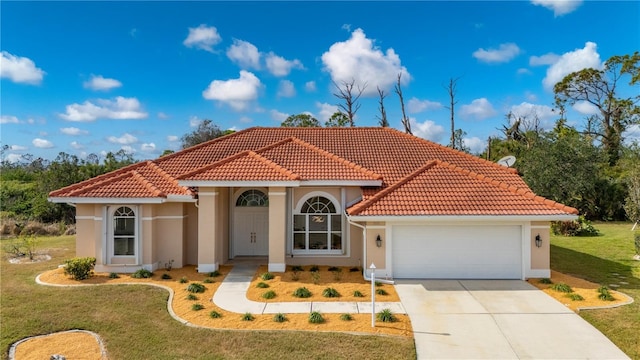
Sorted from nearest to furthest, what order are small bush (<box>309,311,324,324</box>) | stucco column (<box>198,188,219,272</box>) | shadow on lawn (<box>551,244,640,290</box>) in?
small bush (<box>309,311,324,324</box>) < shadow on lawn (<box>551,244,640,290</box>) < stucco column (<box>198,188,219,272</box>)

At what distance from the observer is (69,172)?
1324 inches

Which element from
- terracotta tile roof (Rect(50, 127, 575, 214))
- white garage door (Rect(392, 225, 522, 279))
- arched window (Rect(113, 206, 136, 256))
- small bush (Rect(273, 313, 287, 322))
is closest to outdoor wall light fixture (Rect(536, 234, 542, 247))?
white garage door (Rect(392, 225, 522, 279))

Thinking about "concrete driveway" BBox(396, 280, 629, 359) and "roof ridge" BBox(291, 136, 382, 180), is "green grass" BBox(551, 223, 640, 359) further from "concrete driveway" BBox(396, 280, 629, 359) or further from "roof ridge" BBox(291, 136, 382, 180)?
"roof ridge" BBox(291, 136, 382, 180)

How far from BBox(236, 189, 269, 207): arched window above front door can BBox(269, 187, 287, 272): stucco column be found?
9.04 ft

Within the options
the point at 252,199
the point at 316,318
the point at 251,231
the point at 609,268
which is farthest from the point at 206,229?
the point at 609,268

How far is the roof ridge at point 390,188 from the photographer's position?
13.6 meters

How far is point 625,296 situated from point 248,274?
42.2 feet

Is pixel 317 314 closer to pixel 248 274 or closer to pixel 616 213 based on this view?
pixel 248 274

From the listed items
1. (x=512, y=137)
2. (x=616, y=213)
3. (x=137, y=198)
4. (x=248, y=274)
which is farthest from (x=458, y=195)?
(x=512, y=137)

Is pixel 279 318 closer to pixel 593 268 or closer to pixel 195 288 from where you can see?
pixel 195 288

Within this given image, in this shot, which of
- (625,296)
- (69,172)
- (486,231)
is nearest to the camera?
(625,296)

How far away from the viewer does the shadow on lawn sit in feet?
46.1

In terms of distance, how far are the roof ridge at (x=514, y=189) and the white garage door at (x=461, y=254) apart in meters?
1.38


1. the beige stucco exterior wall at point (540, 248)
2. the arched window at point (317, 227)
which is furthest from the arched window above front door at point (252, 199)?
the beige stucco exterior wall at point (540, 248)
